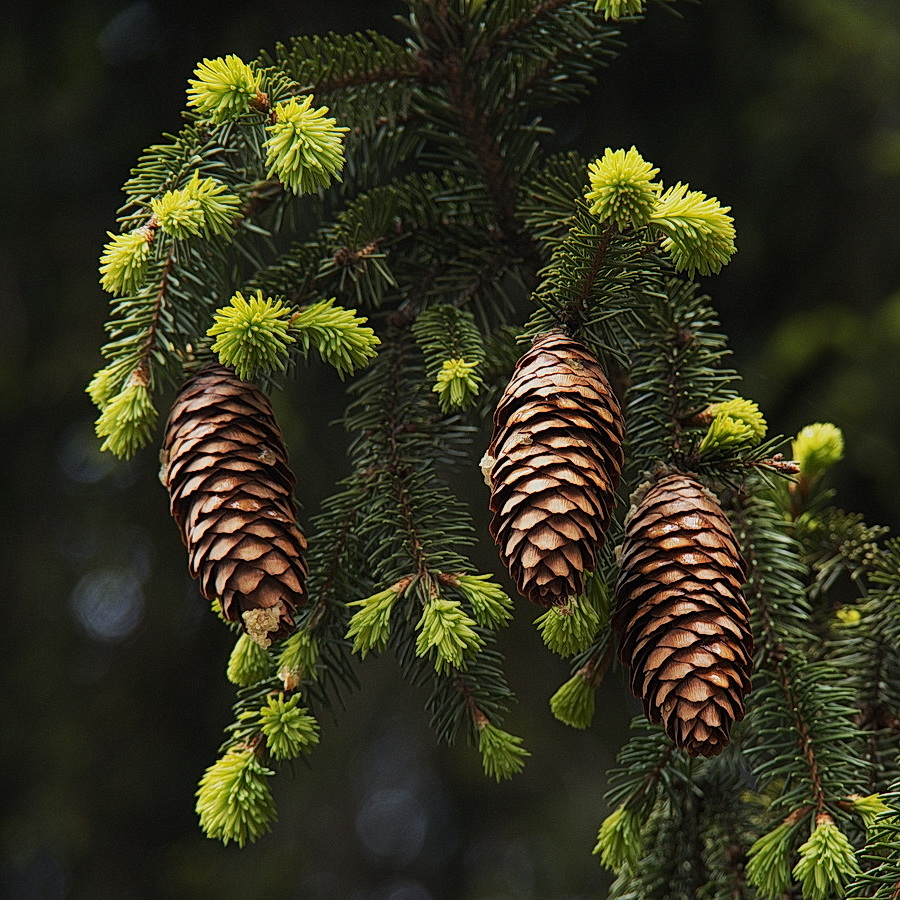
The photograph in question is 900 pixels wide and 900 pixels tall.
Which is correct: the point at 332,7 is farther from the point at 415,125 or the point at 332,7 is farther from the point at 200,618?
the point at 200,618

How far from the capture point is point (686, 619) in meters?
0.89

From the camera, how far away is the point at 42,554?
2.92 meters

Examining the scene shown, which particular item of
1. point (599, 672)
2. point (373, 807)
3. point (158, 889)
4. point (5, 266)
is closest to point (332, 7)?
point (5, 266)

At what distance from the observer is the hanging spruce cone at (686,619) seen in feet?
2.85

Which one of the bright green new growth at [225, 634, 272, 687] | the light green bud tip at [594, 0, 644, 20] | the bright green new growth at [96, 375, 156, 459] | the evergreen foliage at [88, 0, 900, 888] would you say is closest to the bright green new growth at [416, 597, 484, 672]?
the evergreen foliage at [88, 0, 900, 888]

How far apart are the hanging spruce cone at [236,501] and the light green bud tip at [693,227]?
440 mm

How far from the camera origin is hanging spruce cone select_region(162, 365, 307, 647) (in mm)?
900

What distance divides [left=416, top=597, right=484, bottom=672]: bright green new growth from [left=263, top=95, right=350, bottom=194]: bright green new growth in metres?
0.42

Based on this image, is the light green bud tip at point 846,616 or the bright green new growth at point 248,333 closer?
the bright green new growth at point 248,333

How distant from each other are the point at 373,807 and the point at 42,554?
180 centimetres

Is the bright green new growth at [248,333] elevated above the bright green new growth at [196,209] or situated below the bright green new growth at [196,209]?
below

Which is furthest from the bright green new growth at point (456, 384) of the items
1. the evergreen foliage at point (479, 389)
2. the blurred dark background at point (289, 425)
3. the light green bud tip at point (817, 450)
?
the blurred dark background at point (289, 425)

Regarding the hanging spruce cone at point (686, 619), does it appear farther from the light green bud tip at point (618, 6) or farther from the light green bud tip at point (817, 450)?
the light green bud tip at point (618, 6)

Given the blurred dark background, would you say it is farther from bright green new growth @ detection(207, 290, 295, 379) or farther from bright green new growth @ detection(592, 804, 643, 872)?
bright green new growth @ detection(207, 290, 295, 379)
